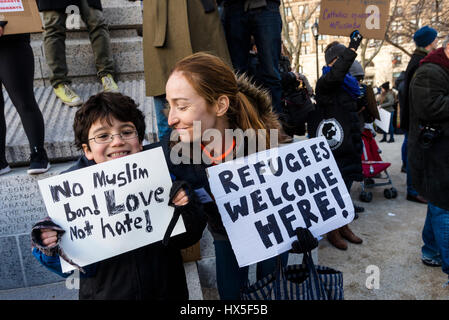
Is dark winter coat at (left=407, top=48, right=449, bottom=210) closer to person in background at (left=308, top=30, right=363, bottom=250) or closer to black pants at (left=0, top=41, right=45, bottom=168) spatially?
person in background at (left=308, top=30, right=363, bottom=250)

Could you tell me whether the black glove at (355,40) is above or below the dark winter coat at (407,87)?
above

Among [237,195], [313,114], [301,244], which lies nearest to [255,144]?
[237,195]

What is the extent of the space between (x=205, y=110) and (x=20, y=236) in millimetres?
2037

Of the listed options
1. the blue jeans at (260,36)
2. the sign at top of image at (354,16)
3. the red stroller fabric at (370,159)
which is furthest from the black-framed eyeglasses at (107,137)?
the red stroller fabric at (370,159)

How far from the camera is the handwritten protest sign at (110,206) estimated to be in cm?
137

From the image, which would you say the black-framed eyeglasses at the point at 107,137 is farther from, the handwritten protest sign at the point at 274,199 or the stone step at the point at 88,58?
the stone step at the point at 88,58

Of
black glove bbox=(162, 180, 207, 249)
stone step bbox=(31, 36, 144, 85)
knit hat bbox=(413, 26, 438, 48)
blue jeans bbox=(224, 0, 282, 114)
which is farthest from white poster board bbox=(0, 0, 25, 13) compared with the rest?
knit hat bbox=(413, 26, 438, 48)

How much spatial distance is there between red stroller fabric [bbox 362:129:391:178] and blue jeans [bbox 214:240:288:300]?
10.8 ft

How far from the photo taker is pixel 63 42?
343cm

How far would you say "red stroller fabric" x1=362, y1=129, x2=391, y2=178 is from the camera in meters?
4.70

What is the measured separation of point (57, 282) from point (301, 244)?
225 cm

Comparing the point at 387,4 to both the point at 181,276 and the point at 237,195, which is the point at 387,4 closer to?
the point at 237,195

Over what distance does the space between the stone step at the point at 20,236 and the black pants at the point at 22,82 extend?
0.25 m

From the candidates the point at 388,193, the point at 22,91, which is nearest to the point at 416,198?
the point at 388,193
